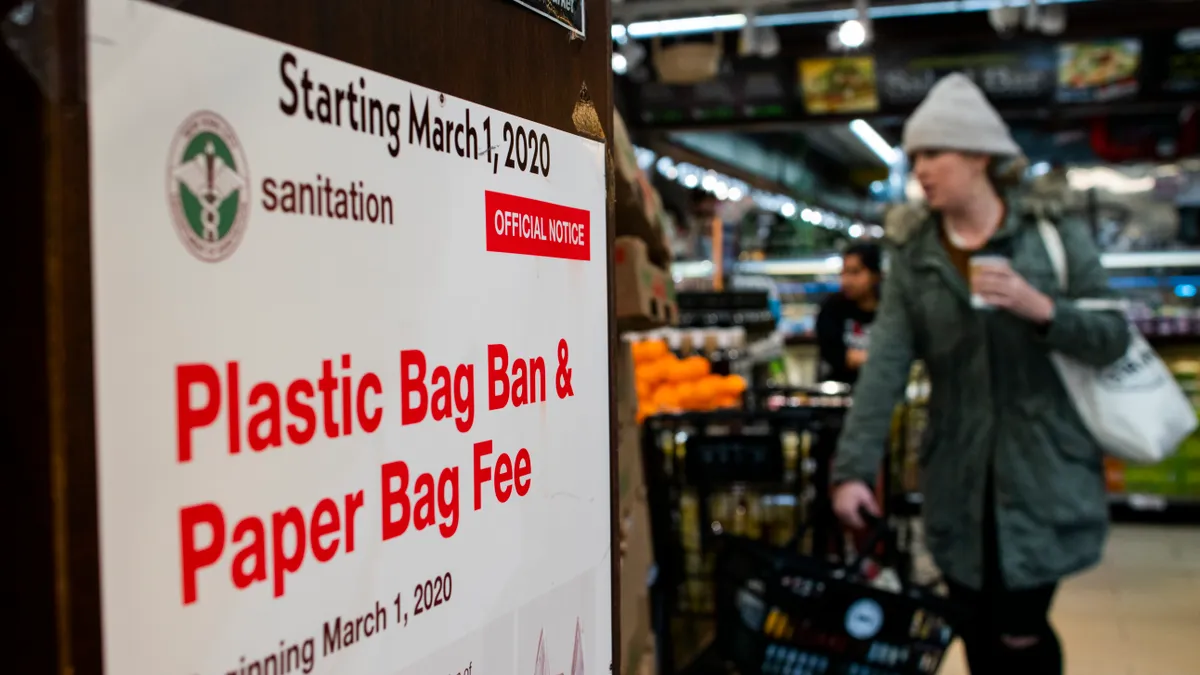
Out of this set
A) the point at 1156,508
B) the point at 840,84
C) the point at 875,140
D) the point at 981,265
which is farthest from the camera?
the point at 875,140

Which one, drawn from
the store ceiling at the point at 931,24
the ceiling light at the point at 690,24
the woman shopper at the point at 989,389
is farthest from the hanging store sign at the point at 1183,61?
the woman shopper at the point at 989,389

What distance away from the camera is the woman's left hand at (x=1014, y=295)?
2.41 meters

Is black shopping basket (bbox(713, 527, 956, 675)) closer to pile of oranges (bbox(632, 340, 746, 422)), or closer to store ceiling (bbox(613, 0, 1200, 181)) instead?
pile of oranges (bbox(632, 340, 746, 422))

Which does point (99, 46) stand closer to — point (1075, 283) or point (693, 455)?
point (1075, 283)

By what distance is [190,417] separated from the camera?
2.01 feet

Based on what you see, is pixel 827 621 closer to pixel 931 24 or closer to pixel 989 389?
pixel 989 389

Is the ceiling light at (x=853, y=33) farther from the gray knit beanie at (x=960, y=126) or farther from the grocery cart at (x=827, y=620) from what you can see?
the grocery cart at (x=827, y=620)

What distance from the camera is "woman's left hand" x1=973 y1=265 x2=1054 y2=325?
2414 millimetres

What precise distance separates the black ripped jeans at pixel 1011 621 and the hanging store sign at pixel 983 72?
391 cm

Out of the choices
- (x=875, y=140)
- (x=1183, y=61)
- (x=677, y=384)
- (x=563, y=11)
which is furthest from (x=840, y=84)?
(x=875, y=140)

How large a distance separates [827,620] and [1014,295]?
82 cm

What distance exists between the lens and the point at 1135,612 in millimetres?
4996

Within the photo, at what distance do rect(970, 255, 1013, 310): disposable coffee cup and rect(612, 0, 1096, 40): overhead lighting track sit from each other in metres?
3.67

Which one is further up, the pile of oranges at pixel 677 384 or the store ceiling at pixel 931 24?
the store ceiling at pixel 931 24
